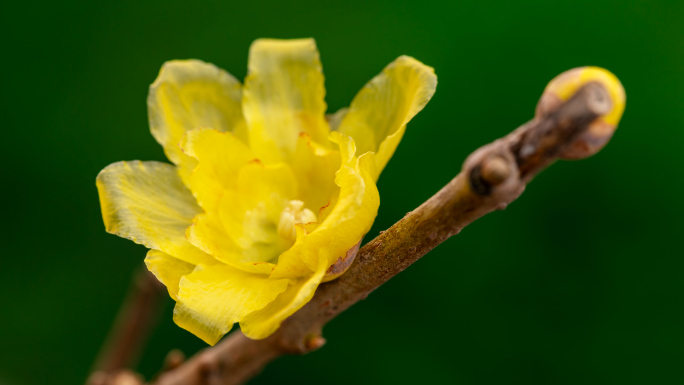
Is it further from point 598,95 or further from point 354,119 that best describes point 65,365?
point 598,95

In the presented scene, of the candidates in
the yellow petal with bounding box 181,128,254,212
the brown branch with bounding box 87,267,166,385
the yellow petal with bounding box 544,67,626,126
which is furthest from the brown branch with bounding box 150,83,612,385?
the brown branch with bounding box 87,267,166,385

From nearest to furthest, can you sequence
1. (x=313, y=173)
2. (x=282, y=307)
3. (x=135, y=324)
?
1. (x=282, y=307)
2. (x=313, y=173)
3. (x=135, y=324)

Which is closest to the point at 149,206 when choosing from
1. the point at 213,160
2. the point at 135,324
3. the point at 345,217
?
the point at 213,160

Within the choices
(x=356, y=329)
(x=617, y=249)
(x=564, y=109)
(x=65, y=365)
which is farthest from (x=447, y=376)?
(x=564, y=109)

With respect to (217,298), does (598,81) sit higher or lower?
higher

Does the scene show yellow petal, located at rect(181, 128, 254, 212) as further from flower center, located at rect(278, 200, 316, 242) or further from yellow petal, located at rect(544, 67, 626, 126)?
yellow petal, located at rect(544, 67, 626, 126)

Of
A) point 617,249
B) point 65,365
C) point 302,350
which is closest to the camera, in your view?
point 302,350

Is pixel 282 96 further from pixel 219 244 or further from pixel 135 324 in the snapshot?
pixel 135 324
